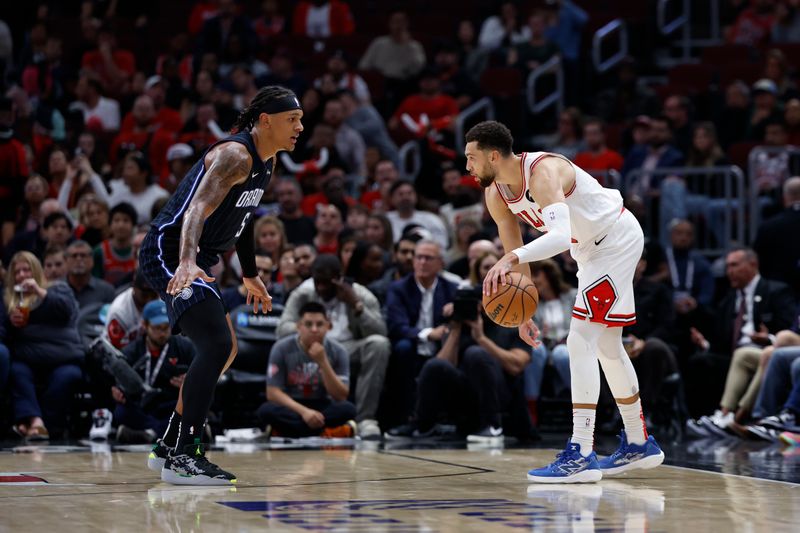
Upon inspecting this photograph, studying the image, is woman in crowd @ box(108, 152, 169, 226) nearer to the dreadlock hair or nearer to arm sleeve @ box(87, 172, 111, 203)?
arm sleeve @ box(87, 172, 111, 203)

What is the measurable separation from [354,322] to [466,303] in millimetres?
990

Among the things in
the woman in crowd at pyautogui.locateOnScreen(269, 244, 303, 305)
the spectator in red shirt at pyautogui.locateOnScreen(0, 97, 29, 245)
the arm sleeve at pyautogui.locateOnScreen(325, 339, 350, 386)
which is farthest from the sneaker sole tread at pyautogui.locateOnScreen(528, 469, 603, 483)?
the spectator in red shirt at pyautogui.locateOnScreen(0, 97, 29, 245)

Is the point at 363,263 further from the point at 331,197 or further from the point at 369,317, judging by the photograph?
the point at 331,197

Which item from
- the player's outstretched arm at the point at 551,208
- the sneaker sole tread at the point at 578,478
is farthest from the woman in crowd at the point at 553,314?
the player's outstretched arm at the point at 551,208

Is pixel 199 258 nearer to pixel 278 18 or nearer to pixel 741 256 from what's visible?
pixel 741 256

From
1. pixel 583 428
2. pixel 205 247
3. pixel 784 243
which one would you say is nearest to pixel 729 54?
pixel 784 243

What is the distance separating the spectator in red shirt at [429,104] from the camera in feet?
47.9

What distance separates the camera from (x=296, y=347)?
9.30 metres

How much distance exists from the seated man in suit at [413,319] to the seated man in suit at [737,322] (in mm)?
2352

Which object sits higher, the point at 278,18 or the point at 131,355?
the point at 278,18

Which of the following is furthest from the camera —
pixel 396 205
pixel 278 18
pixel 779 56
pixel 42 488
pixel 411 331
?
pixel 278 18

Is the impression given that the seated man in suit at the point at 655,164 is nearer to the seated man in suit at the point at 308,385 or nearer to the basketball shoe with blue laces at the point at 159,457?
the seated man in suit at the point at 308,385

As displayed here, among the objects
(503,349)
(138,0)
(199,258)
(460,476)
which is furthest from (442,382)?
(138,0)

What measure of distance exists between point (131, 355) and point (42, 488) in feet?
11.1
